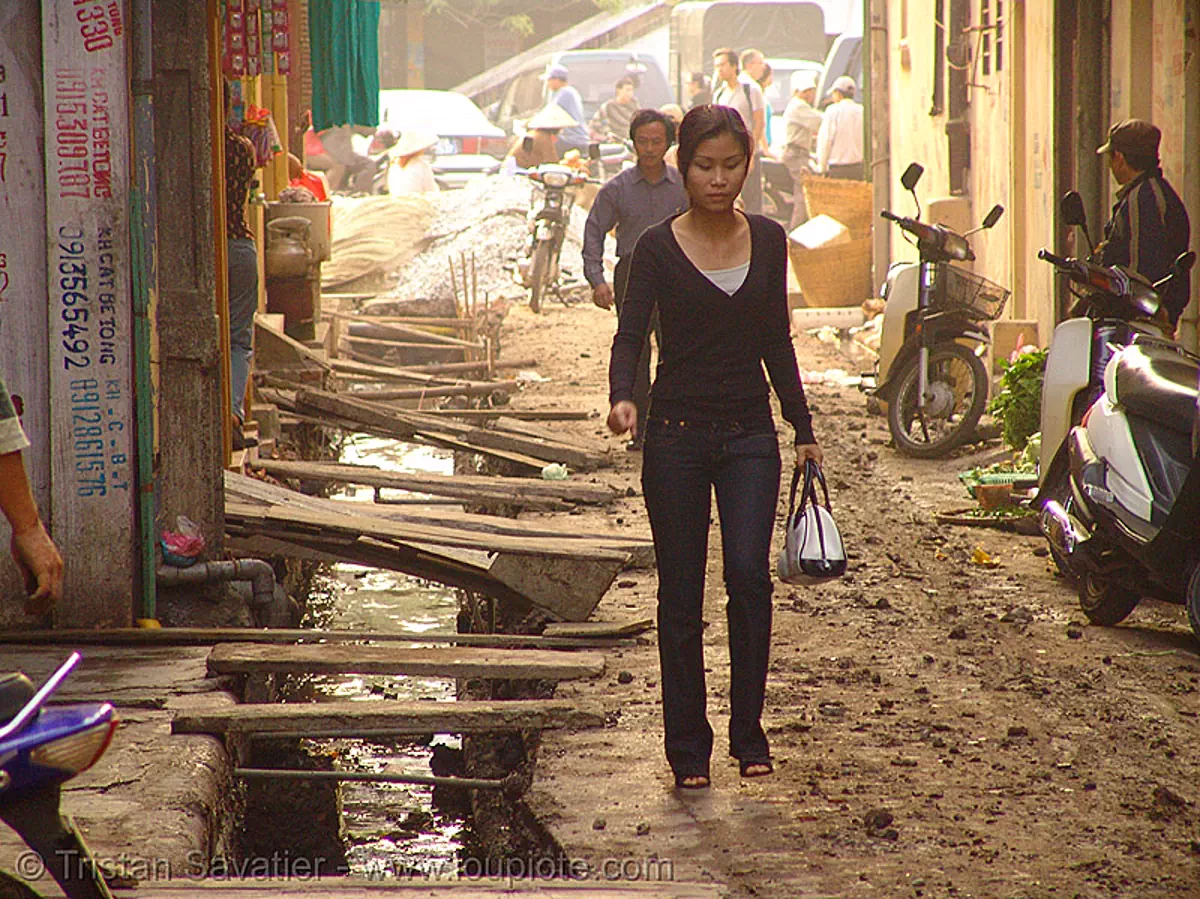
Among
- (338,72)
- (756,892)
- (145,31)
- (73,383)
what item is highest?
(338,72)

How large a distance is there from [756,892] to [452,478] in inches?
197

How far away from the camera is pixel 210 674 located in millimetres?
5203

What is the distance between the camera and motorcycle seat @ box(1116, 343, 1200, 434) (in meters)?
5.79

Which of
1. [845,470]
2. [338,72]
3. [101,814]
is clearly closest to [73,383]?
[101,814]

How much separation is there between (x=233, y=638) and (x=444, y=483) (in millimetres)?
2825

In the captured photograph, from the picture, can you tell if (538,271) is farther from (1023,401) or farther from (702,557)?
(702,557)

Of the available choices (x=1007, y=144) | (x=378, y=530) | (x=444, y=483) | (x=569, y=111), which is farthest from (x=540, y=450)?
(x=569, y=111)

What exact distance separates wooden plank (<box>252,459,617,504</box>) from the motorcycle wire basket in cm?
256

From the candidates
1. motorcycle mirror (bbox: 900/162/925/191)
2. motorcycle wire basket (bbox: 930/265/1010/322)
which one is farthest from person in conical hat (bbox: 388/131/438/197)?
motorcycle mirror (bbox: 900/162/925/191)

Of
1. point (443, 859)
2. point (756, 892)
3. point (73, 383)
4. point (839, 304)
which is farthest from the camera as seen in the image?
point (839, 304)

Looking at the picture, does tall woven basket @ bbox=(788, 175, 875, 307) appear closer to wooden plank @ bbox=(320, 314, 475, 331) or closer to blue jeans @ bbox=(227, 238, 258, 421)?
wooden plank @ bbox=(320, 314, 475, 331)

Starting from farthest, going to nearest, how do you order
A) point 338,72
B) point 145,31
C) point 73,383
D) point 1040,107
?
1. point 338,72
2. point 1040,107
3. point 145,31
4. point 73,383

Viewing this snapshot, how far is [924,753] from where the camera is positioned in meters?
4.70

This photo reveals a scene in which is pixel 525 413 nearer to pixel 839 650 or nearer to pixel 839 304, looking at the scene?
pixel 839 650
